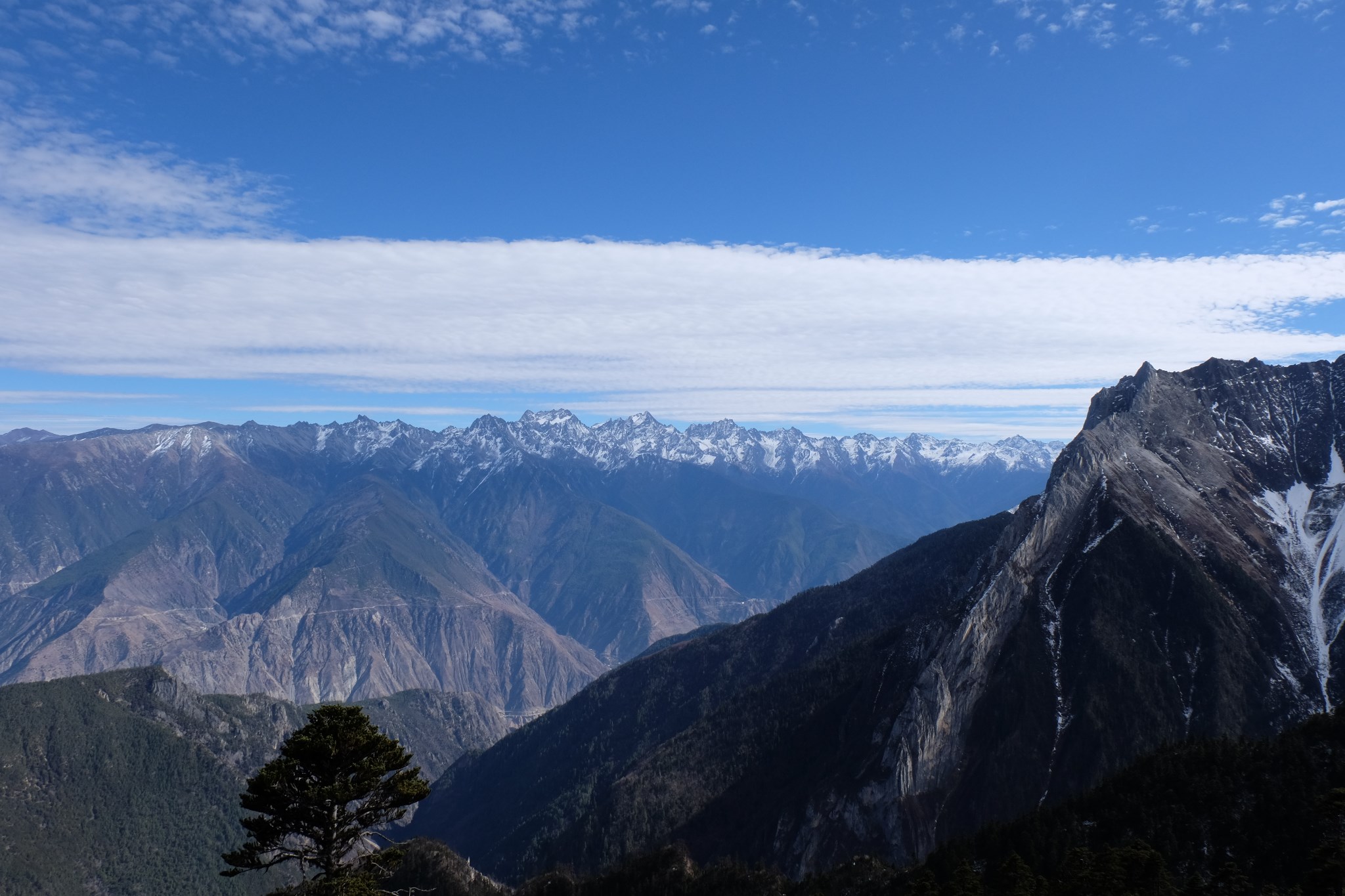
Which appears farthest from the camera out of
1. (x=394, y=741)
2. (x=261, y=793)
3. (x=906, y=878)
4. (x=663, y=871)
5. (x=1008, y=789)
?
(x=1008, y=789)

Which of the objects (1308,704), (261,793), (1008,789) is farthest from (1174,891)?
(1308,704)

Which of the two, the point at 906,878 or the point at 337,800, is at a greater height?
the point at 337,800

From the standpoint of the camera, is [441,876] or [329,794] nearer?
[329,794]

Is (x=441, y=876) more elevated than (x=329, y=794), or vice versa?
(x=329, y=794)

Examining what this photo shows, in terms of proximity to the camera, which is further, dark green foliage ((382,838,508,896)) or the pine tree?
dark green foliage ((382,838,508,896))

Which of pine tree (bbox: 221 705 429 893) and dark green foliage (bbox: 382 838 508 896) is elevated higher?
pine tree (bbox: 221 705 429 893)

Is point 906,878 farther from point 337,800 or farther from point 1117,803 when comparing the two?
point 337,800

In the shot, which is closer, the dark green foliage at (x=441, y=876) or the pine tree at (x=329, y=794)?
the pine tree at (x=329, y=794)

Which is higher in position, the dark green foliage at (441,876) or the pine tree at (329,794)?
the pine tree at (329,794)
